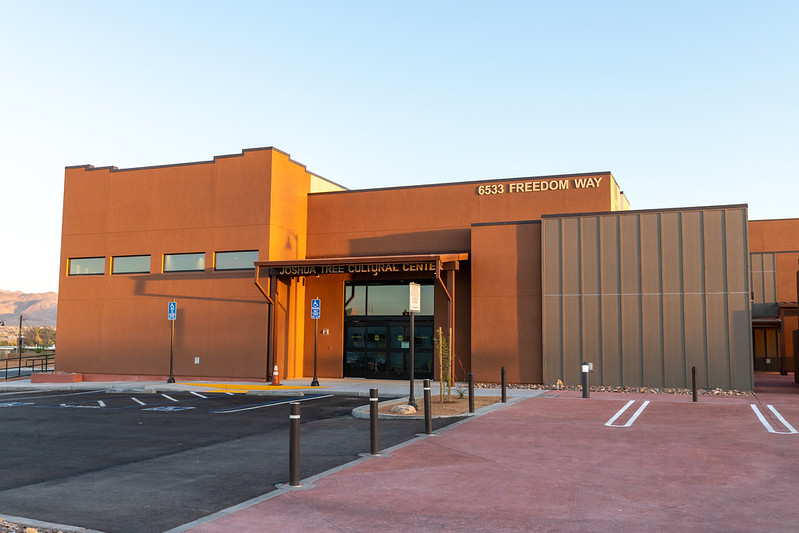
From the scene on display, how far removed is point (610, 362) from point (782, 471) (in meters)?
13.0

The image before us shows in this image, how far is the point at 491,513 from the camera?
661 centimetres

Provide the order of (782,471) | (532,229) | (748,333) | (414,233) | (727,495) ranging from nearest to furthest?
1. (727,495)
2. (782,471)
3. (748,333)
4. (532,229)
5. (414,233)

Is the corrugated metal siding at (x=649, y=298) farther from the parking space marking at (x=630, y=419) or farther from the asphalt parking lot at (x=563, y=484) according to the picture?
the asphalt parking lot at (x=563, y=484)

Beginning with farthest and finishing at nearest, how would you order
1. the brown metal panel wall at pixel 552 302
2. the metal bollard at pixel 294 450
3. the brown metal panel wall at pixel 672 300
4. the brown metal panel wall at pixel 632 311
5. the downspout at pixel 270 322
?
the downspout at pixel 270 322, the brown metal panel wall at pixel 552 302, the brown metal panel wall at pixel 632 311, the brown metal panel wall at pixel 672 300, the metal bollard at pixel 294 450

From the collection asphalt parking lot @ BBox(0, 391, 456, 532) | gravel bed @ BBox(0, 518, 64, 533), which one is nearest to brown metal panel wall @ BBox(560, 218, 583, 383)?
asphalt parking lot @ BBox(0, 391, 456, 532)

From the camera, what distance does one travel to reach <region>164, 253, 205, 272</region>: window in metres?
26.6

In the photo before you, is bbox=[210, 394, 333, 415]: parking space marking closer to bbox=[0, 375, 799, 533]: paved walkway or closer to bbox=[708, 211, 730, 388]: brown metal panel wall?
bbox=[0, 375, 799, 533]: paved walkway

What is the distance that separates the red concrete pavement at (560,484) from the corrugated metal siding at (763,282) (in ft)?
78.0

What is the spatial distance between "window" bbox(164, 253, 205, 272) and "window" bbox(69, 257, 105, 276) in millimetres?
3294

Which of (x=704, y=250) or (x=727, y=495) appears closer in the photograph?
(x=727, y=495)

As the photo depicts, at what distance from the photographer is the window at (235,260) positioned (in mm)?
25766

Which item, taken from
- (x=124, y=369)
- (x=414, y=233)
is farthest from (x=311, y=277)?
(x=124, y=369)

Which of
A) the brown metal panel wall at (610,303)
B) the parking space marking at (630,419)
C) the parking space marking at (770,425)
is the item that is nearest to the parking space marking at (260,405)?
the parking space marking at (630,419)

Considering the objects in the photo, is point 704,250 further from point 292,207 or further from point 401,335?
point 292,207
